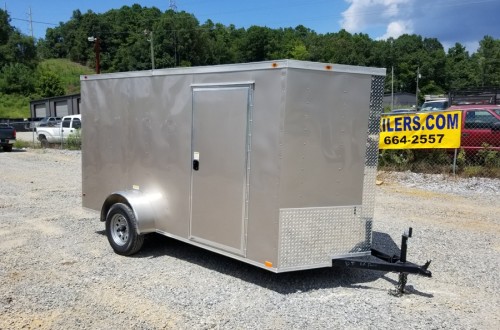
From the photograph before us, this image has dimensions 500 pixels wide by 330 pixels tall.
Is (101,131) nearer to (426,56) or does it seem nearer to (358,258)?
(358,258)

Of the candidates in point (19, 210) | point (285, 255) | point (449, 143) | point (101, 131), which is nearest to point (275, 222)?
point (285, 255)

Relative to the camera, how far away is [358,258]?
547cm

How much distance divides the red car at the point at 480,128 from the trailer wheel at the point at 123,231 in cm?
959

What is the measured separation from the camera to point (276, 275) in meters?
5.75

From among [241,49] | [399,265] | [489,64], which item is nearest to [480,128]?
[399,265]

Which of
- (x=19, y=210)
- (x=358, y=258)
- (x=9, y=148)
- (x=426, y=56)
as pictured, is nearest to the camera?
(x=358, y=258)

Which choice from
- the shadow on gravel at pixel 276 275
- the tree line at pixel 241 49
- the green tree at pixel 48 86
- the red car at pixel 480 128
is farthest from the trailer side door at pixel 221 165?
the tree line at pixel 241 49

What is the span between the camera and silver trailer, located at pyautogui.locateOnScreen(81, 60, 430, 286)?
16.4 ft

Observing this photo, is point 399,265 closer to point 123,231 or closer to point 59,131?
point 123,231

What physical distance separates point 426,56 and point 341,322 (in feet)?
380

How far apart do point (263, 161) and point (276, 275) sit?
5.19 ft

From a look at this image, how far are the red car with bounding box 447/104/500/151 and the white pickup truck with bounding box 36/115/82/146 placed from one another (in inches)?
764

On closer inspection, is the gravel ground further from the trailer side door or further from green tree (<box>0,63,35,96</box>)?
green tree (<box>0,63,35,96</box>)

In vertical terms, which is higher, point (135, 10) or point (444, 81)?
point (135, 10)
